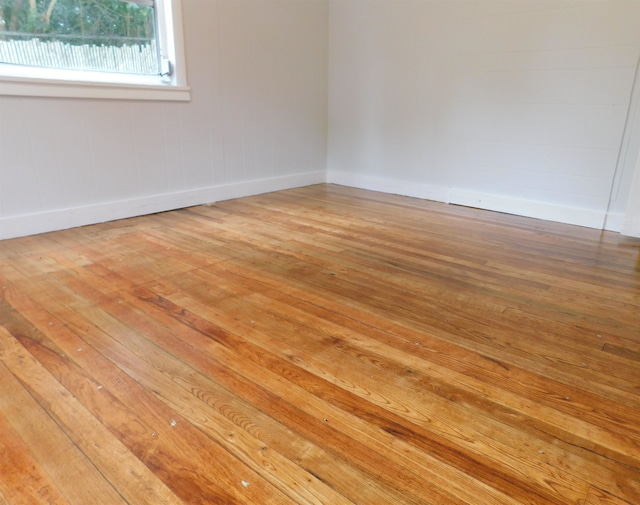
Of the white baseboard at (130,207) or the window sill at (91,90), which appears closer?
the window sill at (91,90)

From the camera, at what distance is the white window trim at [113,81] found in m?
2.63

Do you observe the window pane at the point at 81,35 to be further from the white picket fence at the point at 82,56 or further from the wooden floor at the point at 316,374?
the wooden floor at the point at 316,374

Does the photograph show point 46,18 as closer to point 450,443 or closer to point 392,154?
point 392,154

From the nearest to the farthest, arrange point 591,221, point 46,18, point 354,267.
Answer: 1. point 354,267
2. point 46,18
3. point 591,221

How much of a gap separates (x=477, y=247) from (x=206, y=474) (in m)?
2.24

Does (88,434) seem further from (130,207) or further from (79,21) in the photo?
(79,21)

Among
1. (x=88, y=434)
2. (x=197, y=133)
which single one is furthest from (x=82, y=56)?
(x=88, y=434)

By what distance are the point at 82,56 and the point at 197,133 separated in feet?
3.17

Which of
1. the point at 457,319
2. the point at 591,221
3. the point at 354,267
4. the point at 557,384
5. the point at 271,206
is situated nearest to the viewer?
the point at 557,384

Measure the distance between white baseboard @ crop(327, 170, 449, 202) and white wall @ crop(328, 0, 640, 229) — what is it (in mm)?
14

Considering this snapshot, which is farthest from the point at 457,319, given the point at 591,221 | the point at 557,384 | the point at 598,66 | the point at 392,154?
the point at 392,154

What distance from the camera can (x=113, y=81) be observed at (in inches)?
120

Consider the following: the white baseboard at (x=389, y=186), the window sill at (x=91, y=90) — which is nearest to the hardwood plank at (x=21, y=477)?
the window sill at (x=91, y=90)

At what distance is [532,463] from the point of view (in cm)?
105
